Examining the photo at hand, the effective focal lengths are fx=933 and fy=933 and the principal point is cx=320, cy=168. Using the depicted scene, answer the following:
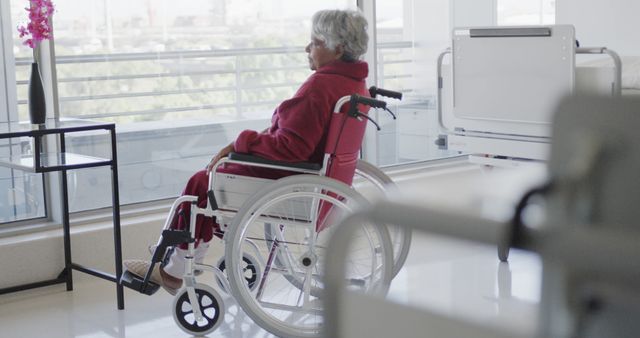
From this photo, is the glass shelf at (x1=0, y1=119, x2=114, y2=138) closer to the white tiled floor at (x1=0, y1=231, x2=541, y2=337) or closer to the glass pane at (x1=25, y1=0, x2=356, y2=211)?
the glass pane at (x1=25, y1=0, x2=356, y2=211)

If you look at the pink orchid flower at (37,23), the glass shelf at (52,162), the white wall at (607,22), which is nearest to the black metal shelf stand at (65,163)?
the glass shelf at (52,162)

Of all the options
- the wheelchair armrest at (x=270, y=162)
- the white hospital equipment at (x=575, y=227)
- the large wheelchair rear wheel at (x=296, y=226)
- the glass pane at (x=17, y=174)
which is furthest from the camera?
the glass pane at (x=17, y=174)

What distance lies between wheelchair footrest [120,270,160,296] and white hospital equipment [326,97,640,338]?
2.34 metres

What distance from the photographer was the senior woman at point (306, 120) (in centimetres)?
302

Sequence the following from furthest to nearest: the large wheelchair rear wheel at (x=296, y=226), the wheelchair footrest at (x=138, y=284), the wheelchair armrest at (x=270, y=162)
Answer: the wheelchair footrest at (x=138, y=284)
the wheelchair armrest at (x=270, y=162)
the large wheelchair rear wheel at (x=296, y=226)

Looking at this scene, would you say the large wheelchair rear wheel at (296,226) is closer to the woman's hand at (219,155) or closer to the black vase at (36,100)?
the woman's hand at (219,155)

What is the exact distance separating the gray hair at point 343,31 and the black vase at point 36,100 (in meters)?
1.07

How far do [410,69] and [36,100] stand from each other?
2.54 meters

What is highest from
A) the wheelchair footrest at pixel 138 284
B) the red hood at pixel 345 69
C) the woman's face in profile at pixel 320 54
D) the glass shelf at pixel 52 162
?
the woman's face in profile at pixel 320 54

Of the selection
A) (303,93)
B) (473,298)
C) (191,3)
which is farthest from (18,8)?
(473,298)

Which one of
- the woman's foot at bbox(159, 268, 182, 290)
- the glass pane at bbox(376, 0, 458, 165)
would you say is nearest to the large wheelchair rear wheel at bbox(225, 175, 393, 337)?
the woman's foot at bbox(159, 268, 182, 290)

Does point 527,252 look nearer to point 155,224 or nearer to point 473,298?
point 473,298

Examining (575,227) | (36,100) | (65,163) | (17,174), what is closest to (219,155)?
(65,163)

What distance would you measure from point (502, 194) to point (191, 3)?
3.59 meters
